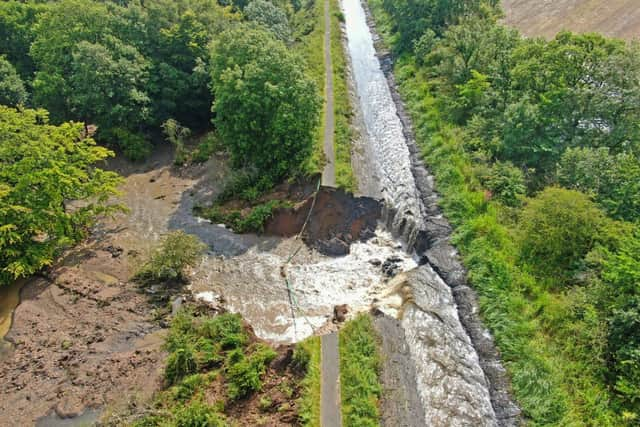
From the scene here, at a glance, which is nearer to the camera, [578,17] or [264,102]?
[264,102]

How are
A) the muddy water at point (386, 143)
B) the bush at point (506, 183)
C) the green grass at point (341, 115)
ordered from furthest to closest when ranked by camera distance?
the green grass at point (341, 115) < the muddy water at point (386, 143) < the bush at point (506, 183)

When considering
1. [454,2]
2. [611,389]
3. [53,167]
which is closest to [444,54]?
[454,2]

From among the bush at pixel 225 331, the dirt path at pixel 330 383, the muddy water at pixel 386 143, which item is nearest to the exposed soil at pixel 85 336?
the bush at pixel 225 331

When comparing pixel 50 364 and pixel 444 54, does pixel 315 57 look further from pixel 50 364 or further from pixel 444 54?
pixel 50 364

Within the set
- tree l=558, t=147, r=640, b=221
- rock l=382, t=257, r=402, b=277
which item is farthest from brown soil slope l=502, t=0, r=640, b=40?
rock l=382, t=257, r=402, b=277

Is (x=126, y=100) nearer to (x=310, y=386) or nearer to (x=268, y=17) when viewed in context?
(x=268, y=17)

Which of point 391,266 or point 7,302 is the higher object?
point 7,302

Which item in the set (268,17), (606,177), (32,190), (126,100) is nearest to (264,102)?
(126,100)

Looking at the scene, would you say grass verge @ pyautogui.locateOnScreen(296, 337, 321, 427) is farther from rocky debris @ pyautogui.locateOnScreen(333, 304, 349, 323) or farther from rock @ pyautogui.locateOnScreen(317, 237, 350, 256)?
rock @ pyautogui.locateOnScreen(317, 237, 350, 256)

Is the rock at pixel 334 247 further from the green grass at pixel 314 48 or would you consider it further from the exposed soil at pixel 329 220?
the green grass at pixel 314 48
